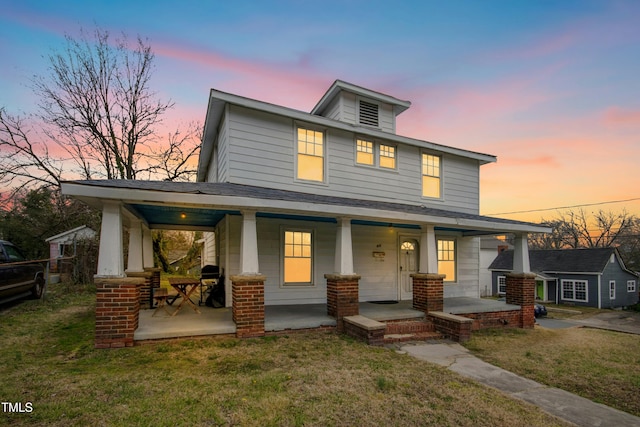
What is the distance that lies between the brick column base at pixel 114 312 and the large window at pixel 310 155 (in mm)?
5247

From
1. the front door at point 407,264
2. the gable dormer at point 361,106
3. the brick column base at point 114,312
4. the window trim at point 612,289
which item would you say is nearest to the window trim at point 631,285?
the window trim at point 612,289

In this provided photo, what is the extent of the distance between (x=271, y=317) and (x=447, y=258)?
24.6 feet

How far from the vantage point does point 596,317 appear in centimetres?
2209

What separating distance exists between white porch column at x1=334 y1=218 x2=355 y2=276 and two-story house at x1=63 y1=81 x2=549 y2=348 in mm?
24

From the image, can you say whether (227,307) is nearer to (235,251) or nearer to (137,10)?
(235,251)

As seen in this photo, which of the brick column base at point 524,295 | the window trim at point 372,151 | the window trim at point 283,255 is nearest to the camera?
the window trim at point 283,255

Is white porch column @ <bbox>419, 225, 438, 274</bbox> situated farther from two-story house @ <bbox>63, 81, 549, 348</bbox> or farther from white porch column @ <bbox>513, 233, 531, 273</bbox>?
white porch column @ <bbox>513, 233, 531, 273</bbox>

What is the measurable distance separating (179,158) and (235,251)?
1478 centimetres

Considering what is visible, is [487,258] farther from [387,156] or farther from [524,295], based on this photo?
[387,156]

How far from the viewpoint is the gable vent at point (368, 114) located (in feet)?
35.8

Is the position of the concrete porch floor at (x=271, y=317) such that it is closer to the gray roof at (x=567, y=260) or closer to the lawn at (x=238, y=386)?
the lawn at (x=238, y=386)

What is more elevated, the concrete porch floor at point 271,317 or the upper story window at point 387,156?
the upper story window at point 387,156

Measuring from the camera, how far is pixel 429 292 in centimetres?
825

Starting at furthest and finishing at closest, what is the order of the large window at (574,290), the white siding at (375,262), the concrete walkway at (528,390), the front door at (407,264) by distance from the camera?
1. the large window at (574,290)
2. the front door at (407,264)
3. the white siding at (375,262)
4. the concrete walkway at (528,390)
